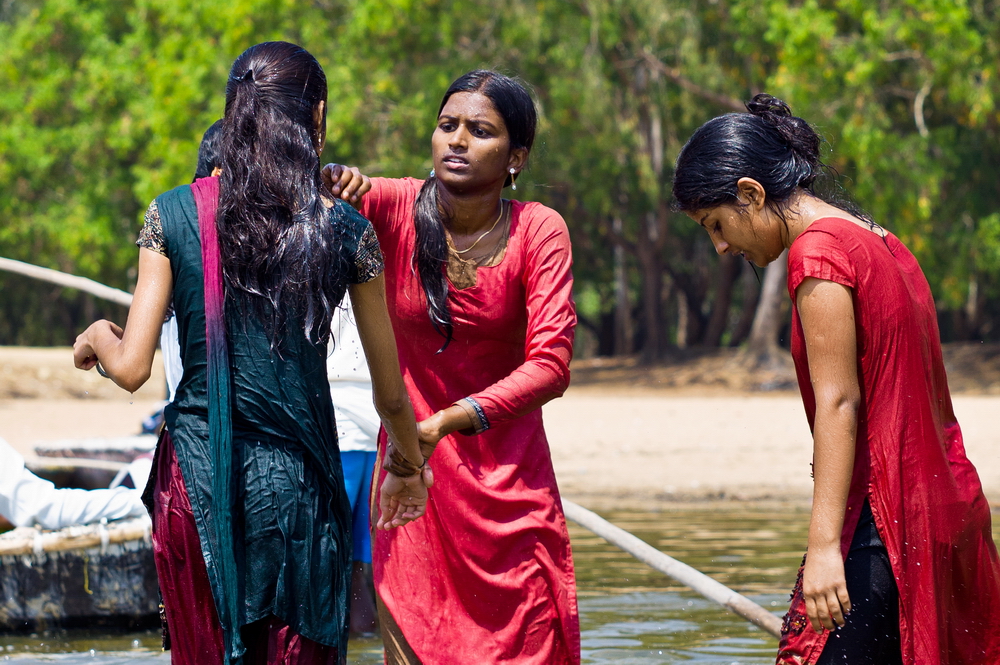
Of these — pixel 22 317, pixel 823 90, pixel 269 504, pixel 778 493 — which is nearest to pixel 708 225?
pixel 269 504

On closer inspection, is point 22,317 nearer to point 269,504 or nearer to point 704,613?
point 704,613

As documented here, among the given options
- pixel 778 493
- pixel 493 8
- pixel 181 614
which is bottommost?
pixel 778 493

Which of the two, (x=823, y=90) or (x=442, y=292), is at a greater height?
(x=823, y=90)

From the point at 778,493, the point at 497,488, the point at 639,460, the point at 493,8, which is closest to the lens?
the point at 497,488

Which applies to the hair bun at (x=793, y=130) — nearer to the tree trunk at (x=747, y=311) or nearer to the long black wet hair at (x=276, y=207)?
the long black wet hair at (x=276, y=207)

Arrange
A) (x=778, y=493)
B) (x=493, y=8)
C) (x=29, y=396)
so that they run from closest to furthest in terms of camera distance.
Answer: (x=778, y=493), (x=29, y=396), (x=493, y=8)

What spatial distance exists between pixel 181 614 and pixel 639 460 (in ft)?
33.8

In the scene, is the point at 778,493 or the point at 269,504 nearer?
the point at 269,504

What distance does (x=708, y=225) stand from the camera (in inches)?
110

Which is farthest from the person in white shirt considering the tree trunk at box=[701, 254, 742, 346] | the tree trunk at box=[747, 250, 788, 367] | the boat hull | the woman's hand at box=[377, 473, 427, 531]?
the tree trunk at box=[701, 254, 742, 346]

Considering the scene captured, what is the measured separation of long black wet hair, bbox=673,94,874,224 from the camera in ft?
8.92

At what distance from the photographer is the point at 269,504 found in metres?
2.62

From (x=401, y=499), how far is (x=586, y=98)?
1728cm

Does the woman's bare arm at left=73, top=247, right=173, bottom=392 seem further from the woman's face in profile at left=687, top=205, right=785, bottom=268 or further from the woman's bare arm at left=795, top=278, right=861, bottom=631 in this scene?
the woman's bare arm at left=795, top=278, right=861, bottom=631
